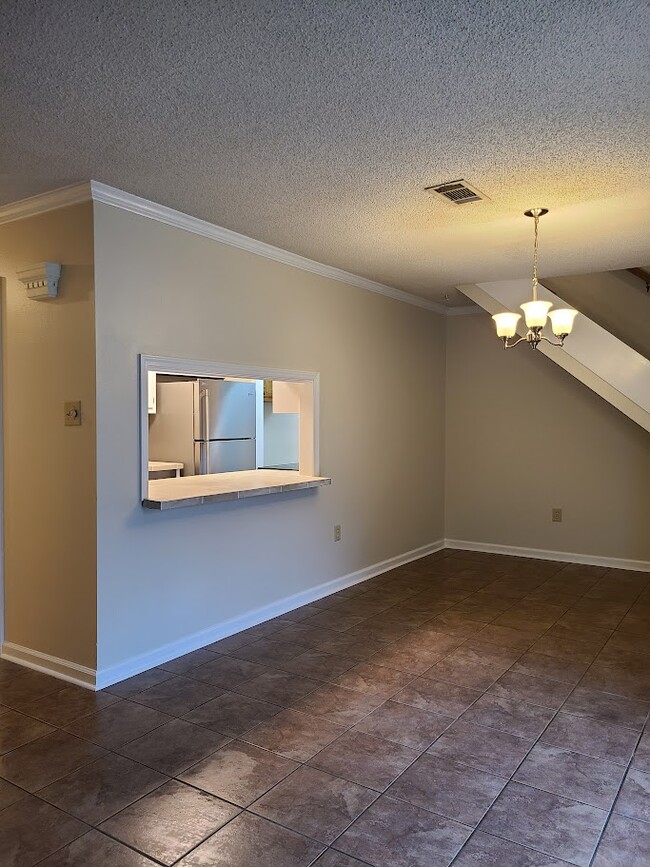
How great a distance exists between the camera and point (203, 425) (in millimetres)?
5809

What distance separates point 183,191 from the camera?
3.18m

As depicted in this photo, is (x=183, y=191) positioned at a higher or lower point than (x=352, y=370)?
higher

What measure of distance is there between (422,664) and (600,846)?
1.53 metres

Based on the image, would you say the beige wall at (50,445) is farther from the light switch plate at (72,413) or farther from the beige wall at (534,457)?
the beige wall at (534,457)

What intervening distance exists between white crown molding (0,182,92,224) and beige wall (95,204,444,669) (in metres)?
0.12

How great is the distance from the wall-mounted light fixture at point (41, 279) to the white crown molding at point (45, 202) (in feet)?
0.94

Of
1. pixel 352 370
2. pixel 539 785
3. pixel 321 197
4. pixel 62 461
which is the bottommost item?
pixel 539 785

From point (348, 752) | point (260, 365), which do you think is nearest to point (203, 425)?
point (260, 365)

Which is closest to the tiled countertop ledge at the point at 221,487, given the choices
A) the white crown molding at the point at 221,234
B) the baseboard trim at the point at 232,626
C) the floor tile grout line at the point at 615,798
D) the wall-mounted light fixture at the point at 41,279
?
the baseboard trim at the point at 232,626

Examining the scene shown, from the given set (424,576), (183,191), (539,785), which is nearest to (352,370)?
(424,576)

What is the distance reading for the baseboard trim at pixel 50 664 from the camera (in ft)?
10.6

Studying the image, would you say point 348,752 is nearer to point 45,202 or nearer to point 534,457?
point 45,202

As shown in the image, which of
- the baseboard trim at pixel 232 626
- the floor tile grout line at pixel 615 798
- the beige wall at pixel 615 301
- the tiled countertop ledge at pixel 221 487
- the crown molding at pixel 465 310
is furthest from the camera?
the crown molding at pixel 465 310

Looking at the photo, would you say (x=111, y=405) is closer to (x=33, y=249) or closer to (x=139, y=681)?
(x=33, y=249)
